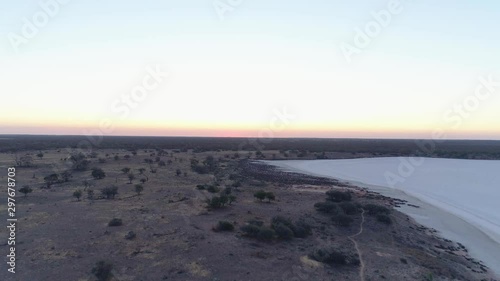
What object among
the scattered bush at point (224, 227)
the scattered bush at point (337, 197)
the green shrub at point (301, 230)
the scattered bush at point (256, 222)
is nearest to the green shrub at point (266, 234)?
the green shrub at point (301, 230)

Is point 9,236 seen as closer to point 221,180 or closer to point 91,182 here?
point 91,182

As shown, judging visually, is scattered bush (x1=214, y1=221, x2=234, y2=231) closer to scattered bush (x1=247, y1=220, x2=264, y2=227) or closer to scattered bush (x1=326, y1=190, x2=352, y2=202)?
scattered bush (x1=247, y1=220, x2=264, y2=227)

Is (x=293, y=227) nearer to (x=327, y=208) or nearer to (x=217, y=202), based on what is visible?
(x=327, y=208)

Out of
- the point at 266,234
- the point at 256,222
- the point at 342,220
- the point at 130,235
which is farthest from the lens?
the point at 342,220

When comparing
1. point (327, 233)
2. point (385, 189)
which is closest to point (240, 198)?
point (327, 233)

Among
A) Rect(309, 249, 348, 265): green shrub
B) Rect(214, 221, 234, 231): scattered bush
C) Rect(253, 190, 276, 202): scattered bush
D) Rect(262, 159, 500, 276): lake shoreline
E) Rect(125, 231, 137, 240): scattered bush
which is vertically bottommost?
Rect(262, 159, 500, 276): lake shoreline

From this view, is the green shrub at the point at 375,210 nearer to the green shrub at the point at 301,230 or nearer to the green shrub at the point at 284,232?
the green shrub at the point at 301,230

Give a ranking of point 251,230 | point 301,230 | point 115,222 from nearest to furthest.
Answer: point 251,230 → point 301,230 → point 115,222

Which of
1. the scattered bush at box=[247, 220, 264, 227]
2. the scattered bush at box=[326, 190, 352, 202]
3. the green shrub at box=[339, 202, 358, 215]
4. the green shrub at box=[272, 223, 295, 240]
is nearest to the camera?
the green shrub at box=[272, 223, 295, 240]

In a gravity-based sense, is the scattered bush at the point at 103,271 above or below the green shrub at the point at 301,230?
below

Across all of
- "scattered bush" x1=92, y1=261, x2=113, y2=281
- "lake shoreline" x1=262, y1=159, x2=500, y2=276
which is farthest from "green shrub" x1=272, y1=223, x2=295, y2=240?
"lake shoreline" x1=262, y1=159, x2=500, y2=276

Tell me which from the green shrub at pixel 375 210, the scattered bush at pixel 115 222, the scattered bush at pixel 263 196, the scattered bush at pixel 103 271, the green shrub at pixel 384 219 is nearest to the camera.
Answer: the scattered bush at pixel 103 271

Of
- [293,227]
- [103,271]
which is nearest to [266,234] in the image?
[293,227]
